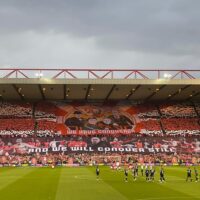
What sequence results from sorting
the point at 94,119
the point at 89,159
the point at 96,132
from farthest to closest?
the point at 94,119 → the point at 96,132 → the point at 89,159

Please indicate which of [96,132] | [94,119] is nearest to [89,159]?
[96,132]

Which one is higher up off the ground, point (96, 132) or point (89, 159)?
point (96, 132)

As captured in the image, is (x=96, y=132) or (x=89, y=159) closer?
(x=89, y=159)

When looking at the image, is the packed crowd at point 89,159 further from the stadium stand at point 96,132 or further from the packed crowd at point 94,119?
the packed crowd at point 94,119

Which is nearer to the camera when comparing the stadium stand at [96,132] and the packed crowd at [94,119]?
the stadium stand at [96,132]

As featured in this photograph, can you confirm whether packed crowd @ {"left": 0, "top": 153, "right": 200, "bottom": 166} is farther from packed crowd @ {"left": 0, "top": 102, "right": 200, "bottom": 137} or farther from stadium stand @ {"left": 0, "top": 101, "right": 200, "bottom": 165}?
packed crowd @ {"left": 0, "top": 102, "right": 200, "bottom": 137}

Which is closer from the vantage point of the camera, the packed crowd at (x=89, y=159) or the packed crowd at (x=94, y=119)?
the packed crowd at (x=89, y=159)

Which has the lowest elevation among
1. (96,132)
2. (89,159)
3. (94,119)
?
(89,159)

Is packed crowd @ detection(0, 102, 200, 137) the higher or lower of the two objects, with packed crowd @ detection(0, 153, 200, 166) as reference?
higher

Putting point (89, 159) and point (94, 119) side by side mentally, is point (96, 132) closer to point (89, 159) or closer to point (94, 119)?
point (94, 119)

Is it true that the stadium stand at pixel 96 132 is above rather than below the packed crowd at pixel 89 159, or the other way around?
above

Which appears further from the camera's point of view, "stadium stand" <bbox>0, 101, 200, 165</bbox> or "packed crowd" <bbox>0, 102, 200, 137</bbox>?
"packed crowd" <bbox>0, 102, 200, 137</bbox>

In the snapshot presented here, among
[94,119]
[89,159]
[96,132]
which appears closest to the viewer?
[89,159]

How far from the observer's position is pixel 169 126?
78.4 m
